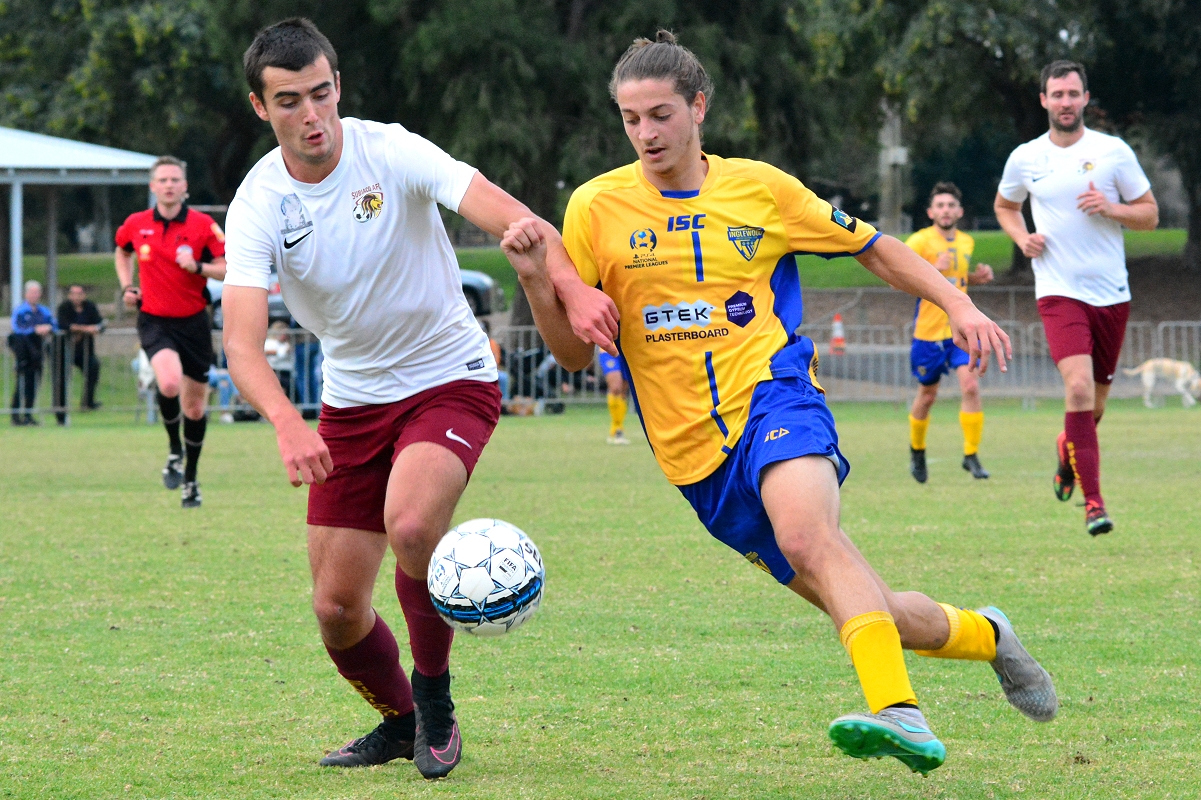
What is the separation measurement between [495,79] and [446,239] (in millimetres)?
22145

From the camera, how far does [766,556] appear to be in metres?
4.41

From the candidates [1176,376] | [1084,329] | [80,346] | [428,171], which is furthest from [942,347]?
[80,346]

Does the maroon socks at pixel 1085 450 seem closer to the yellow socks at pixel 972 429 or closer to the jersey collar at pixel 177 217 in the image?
the yellow socks at pixel 972 429

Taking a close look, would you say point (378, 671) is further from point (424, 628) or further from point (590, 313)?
point (590, 313)

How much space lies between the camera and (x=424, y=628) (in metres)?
4.64

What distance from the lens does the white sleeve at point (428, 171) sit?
4422mm

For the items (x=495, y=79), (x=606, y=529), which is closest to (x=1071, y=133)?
(x=606, y=529)

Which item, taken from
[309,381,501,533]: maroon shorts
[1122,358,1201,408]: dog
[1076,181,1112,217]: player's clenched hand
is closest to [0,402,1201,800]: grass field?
[309,381,501,533]: maroon shorts

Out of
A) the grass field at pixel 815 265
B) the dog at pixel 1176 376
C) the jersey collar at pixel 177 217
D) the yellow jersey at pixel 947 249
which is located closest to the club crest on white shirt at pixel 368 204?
the jersey collar at pixel 177 217

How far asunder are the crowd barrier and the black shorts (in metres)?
9.05

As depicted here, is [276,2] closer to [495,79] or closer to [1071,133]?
[495,79]

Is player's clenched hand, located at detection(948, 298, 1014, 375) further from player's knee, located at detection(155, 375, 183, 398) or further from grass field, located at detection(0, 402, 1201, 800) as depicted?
player's knee, located at detection(155, 375, 183, 398)

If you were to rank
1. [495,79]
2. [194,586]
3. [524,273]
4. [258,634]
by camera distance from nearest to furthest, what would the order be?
[524,273], [258,634], [194,586], [495,79]

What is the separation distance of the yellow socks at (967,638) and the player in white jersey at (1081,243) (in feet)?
14.8
